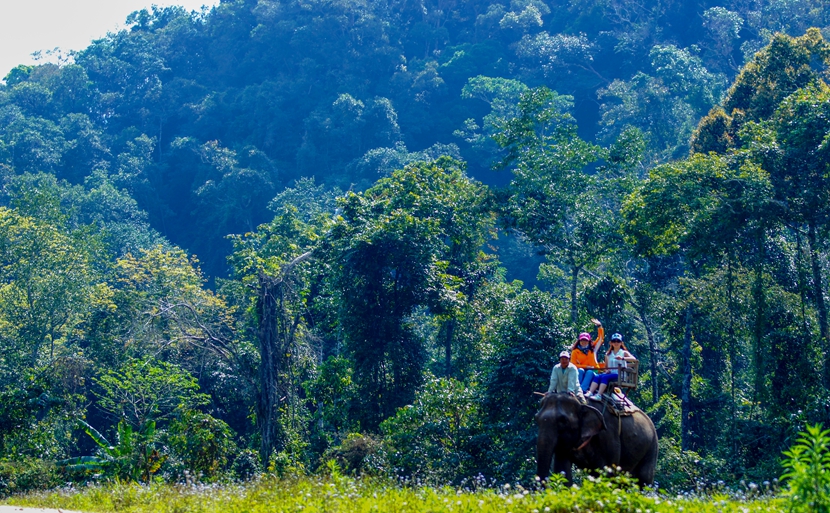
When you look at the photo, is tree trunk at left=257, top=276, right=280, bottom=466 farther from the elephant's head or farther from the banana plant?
the elephant's head

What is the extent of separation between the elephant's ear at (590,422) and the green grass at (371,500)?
733 mm

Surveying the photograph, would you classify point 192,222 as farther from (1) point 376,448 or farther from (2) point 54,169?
(1) point 376,448

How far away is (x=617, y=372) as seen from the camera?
10.6 m

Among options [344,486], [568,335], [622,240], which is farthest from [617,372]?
[622,240]

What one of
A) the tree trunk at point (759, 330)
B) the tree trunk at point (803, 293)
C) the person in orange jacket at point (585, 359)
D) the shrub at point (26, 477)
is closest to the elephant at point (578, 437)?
the person in orange jacket at point (585, 359)

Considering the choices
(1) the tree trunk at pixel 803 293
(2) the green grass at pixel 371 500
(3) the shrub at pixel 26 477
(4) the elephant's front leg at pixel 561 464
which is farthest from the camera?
(1) the tree trunk at pixel 803 293

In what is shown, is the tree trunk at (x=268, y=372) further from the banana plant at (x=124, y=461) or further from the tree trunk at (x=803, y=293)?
the tree trunk at (x=803, y=293)

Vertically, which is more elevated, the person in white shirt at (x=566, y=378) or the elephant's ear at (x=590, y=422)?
the person in white shirt at (x=566, y=378)

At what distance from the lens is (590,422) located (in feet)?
33.8

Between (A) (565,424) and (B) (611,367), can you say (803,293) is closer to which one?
(B) (611,367)

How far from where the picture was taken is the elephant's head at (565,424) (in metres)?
10.1

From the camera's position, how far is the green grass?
7.71m

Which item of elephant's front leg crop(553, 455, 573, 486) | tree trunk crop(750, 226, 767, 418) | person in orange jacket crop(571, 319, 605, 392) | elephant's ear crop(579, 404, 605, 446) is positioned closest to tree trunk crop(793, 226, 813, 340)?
tree trunk crop(750, 226, 767, 418)

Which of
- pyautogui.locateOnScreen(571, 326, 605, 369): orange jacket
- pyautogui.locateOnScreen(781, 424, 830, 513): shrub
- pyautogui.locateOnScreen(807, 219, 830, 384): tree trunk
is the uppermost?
pyautogui.locateOnScreen(807, 219, 830, 384): tree trunk
